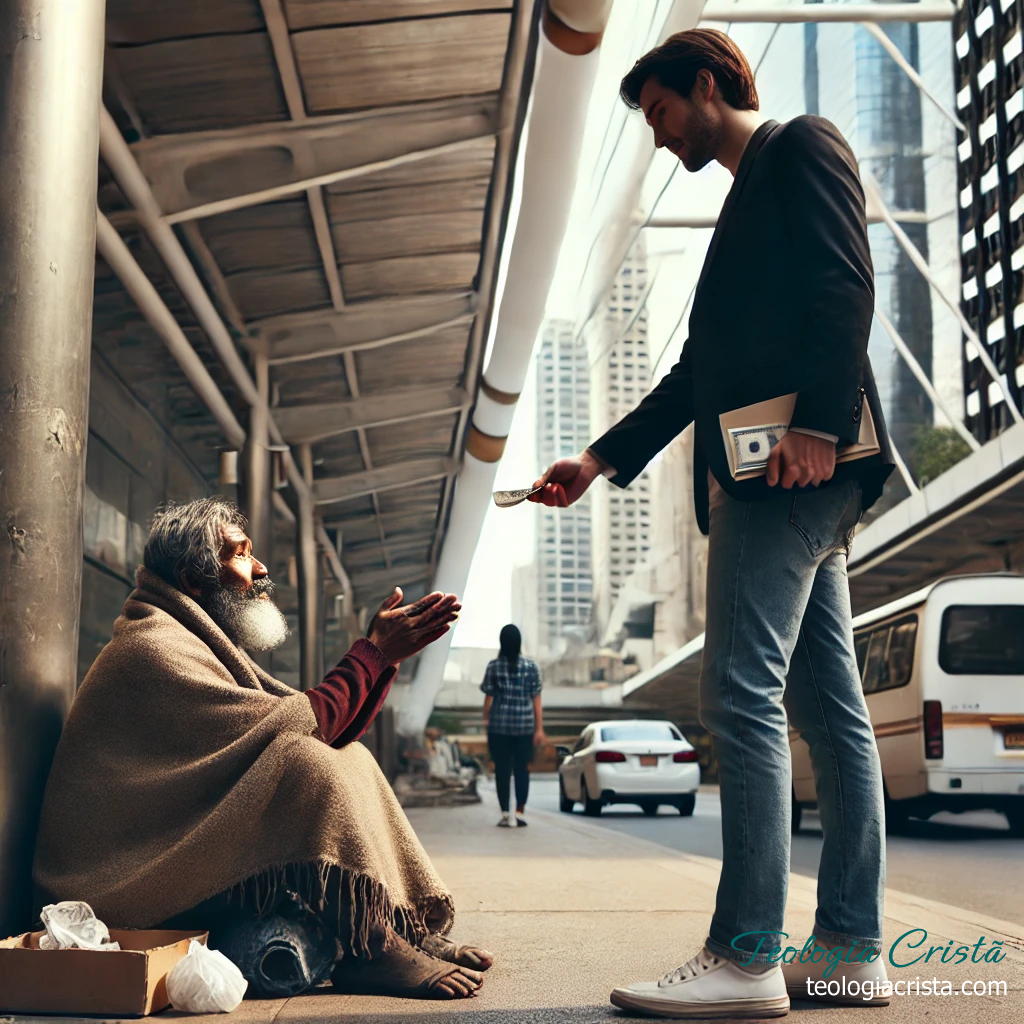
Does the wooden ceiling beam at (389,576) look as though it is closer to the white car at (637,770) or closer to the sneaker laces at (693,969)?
the white car at (637,770)

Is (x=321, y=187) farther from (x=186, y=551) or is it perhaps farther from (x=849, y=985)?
(x=849, y=985)

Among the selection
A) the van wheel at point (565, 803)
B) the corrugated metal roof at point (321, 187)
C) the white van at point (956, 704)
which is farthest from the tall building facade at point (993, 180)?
the corrugated metal roof at point (321, 187)

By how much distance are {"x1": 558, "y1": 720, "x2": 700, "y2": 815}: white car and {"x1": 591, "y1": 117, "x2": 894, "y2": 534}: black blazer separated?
15098 millimetres

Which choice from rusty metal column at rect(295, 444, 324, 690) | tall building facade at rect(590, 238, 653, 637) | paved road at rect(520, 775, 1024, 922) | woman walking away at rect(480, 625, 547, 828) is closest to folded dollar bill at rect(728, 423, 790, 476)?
paved road at rect(520, 775, 1024, 922)

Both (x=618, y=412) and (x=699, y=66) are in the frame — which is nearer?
(x=699, y=66)

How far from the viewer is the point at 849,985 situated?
2.88 metres

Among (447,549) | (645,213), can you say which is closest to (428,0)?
(645,213)

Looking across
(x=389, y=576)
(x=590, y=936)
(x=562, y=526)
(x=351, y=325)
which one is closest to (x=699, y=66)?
(x=590, y=936)

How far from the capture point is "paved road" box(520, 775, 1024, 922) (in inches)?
257

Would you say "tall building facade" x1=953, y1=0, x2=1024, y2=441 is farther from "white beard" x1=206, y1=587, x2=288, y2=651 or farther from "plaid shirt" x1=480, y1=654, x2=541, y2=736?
"white beard" x1=206, y1=587, x2=288, y2=651

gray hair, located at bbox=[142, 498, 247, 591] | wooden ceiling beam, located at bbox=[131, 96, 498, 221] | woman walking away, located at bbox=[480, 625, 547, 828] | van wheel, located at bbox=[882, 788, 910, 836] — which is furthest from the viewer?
van wheel, located at bbox=[882, 788, 910, 836]

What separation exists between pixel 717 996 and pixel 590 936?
145 centimetres

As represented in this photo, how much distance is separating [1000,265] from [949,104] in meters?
5.70

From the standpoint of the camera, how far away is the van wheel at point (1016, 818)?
11.9 metres
